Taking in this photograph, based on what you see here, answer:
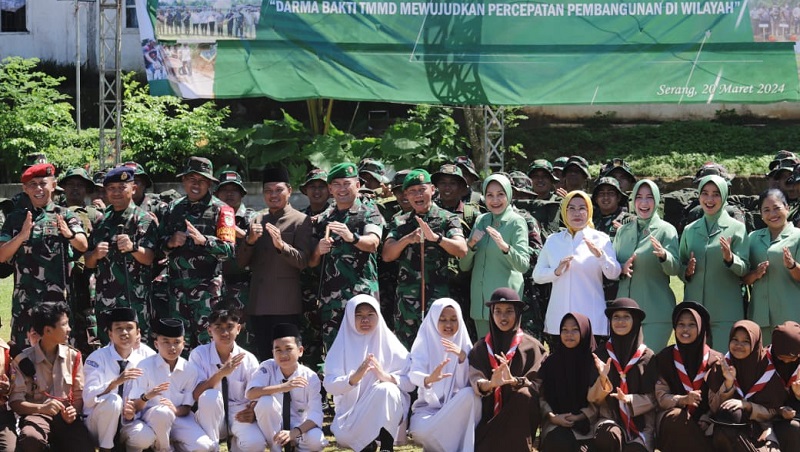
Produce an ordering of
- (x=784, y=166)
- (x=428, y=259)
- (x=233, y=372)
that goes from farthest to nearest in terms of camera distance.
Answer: (x=784, y=166), (x=428, y=259), (x=233, y=372)

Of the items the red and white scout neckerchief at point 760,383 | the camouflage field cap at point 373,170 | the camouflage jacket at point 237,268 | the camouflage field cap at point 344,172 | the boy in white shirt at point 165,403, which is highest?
the camouflage field cap at point 344,172

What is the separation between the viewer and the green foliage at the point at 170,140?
1894 cm

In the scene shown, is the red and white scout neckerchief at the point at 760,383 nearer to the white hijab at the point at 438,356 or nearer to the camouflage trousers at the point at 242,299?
the white hijab at the point at 438,356

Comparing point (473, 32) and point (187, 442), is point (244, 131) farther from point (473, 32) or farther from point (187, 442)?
point (187, 442)

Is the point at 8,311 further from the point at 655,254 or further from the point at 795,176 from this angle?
the point at 795,176

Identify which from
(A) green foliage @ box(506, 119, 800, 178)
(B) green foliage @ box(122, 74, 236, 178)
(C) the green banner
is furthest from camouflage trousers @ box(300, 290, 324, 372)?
(A) green foliage @ box(506, 119, 800, 178)

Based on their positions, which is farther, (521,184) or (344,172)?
(521,184)

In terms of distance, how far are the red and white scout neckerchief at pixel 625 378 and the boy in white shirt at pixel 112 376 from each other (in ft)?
9.63

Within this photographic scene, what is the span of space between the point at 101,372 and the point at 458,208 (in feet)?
9.85

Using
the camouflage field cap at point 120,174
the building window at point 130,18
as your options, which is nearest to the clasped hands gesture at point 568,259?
the camouflage field cap at point 120,174

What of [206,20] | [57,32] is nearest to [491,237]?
[206,20]

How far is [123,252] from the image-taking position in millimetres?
8484

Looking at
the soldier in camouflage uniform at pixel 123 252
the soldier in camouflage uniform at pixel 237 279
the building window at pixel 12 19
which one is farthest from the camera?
the building window at pixel 12 19

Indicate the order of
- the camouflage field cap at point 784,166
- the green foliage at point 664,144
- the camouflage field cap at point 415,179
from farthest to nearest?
the green foliage at point 664,144 < the camouflage field cap at point 784,166 < the camouflage field cap at point 415,179
